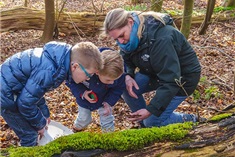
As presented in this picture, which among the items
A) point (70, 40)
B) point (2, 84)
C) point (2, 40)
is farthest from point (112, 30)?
point (2, 40)

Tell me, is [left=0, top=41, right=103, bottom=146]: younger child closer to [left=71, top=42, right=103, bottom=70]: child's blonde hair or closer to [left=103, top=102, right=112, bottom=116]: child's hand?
[left=71, top=42, right=103, bottom=70]: child's blonde hair

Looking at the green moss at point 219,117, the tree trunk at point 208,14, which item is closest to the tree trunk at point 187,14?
the tree trunk at point 208,14

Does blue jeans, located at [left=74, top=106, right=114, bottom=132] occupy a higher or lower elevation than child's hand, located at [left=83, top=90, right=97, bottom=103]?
lower

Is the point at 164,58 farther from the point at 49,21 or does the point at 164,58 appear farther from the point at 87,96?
the point at 49,21

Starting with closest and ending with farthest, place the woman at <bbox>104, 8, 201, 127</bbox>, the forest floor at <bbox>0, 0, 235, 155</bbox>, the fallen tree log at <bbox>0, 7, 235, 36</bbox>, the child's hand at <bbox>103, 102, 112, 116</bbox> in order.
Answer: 1. the woman at <bbox>104, 8, 201, 127</bbox>
2. the child's hand at <bbox>103, 102, 112, 116</bbox>
3. the forest floor at <bbox>0, 0, 235, 155</bbox>
4. the fallen tree log at <bbox>0, 7, 235, 36</bbox>

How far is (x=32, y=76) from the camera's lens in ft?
8.89

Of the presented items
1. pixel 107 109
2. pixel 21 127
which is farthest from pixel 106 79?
pixel 21 127

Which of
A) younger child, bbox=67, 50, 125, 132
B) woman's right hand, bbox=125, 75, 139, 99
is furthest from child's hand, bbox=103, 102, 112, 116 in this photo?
woman's right hand, bbox=125, 75, 139, 99

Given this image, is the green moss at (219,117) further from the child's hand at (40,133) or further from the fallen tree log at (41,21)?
Result: the fallen tree log at (41,21)

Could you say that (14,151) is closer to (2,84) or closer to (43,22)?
(2,84)

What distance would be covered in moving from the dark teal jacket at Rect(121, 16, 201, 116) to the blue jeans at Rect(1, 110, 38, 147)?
1314 millimetres

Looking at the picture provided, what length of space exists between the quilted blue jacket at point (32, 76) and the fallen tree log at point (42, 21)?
4.50 meters

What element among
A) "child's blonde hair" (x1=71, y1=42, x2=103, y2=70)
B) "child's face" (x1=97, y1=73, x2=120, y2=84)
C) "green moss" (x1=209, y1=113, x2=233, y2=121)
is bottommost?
"green moss" (x1=209, y1=113, x2=233, y2=121)

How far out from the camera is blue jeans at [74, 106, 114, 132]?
355 centimetres
